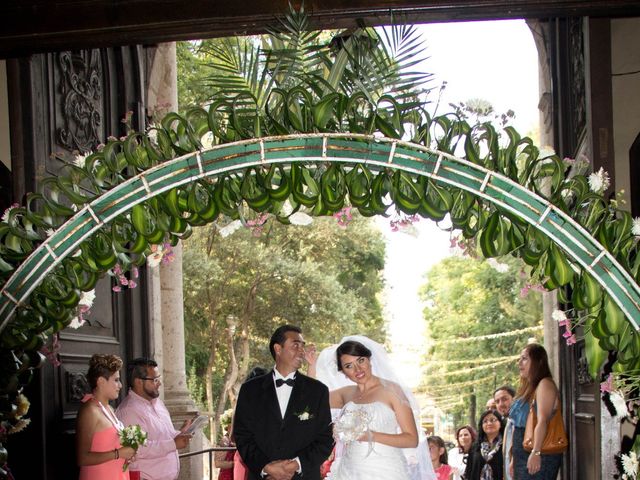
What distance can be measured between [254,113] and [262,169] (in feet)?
0.92

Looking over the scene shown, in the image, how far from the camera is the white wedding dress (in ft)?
24.2

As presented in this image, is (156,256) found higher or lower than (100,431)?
higher

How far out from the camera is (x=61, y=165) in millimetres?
6676

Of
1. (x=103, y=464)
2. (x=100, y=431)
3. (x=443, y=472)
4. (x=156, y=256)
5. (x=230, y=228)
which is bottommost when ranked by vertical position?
(x=443, y=472)

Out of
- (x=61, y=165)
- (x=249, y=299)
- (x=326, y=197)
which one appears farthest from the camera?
(x=249, y=299)

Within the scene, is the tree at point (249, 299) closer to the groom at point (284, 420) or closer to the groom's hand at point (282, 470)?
the groom at point (284, 420)

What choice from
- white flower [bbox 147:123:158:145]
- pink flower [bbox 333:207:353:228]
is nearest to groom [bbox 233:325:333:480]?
pink flower [bbox 333:207:353:228]

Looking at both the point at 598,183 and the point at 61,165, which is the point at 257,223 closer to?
the point at 598,183

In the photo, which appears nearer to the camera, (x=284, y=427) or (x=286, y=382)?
(x=284, y=427)

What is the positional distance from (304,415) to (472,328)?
91.1ft

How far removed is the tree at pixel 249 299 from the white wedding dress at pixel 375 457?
1860 centimetres

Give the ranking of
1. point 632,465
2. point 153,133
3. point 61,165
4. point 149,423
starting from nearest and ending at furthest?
point 632,465 < point 153,133 < point 61,165 < point 149,423

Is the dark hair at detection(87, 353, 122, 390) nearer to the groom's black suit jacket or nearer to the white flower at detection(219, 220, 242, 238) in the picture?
the groom's black suit jacket

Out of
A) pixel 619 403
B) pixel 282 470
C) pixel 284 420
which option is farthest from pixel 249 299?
pixel 619 403
